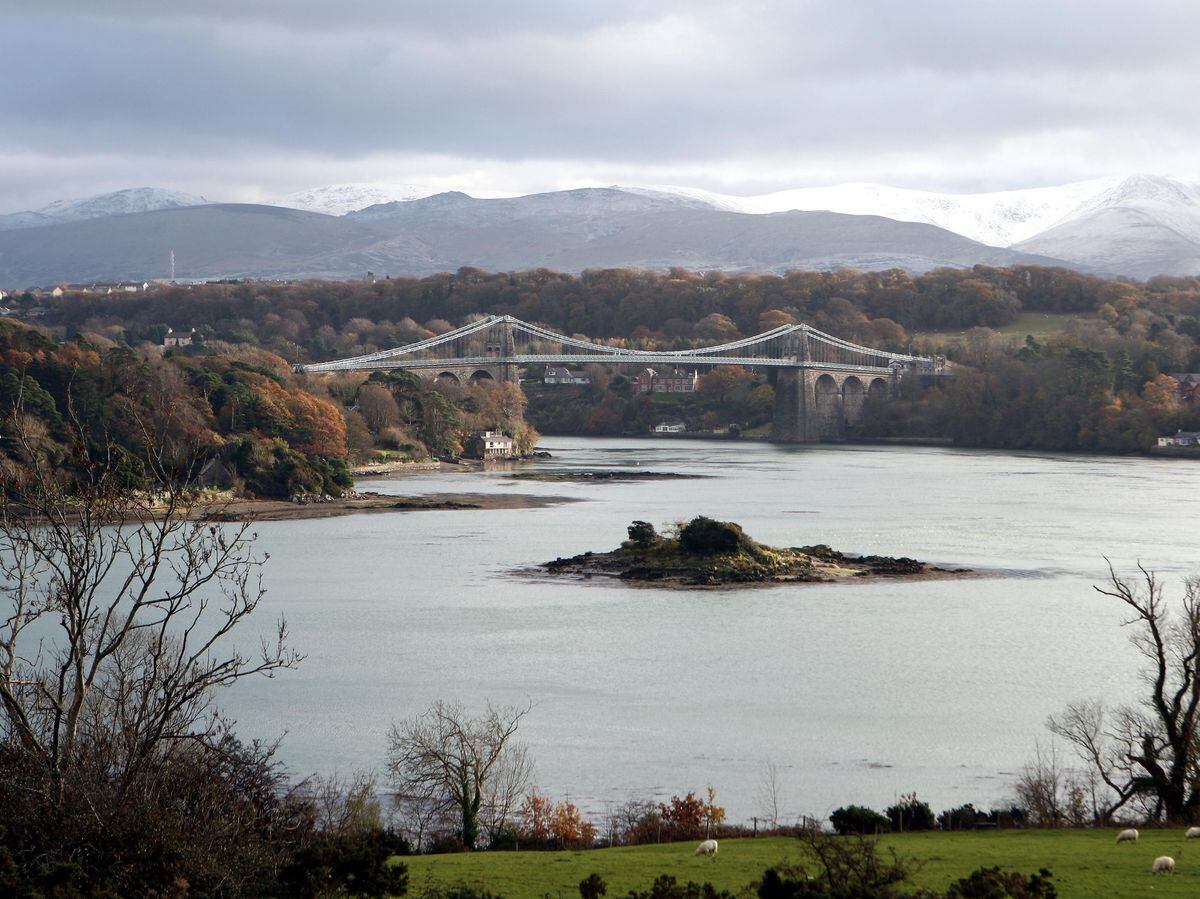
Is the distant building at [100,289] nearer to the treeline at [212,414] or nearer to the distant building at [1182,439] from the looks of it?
the treeline at [212,414]

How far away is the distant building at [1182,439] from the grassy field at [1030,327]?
438 inches

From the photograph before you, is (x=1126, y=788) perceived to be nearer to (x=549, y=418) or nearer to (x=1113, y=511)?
(x=1113, y=511)

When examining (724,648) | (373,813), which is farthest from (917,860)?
(724,648)

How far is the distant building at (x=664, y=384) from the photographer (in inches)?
2253

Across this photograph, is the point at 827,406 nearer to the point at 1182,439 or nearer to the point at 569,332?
the point at 1182,439

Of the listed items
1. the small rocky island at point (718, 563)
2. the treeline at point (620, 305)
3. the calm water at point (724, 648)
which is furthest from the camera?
the treeline at point (620, 305)

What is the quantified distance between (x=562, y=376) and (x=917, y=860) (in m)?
53.3

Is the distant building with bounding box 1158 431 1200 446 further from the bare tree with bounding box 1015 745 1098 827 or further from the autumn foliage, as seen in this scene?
the autumn foliage

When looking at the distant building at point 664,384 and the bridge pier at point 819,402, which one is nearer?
the bridge pier at point 819,402

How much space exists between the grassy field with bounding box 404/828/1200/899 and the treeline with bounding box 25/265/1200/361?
46.9m

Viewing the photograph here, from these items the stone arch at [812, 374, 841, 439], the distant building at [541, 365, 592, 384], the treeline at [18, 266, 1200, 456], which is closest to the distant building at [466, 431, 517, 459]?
A: the treeline at [18, 266, 1200, 456]

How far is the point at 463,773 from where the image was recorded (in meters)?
7.91

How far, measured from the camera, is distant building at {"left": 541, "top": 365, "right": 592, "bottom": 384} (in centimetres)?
5853

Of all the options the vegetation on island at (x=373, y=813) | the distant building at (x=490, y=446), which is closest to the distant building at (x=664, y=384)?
the distant building at (x=490, y=446)
